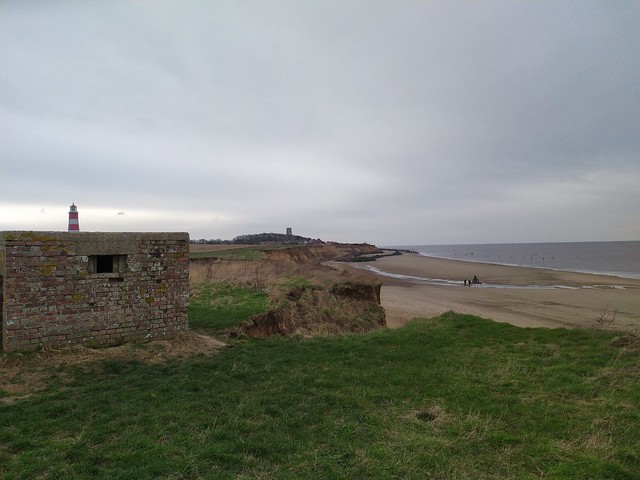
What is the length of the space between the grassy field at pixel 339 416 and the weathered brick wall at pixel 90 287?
40.2 inches

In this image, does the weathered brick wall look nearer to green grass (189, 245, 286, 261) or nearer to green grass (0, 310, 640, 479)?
green grass (0, 310, 640, 479)

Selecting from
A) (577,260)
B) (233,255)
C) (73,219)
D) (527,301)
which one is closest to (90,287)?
(73,219)

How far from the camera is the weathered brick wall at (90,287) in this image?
6801 millimetres

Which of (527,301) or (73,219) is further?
(527,301)

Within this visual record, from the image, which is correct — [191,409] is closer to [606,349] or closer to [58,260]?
[58,260]

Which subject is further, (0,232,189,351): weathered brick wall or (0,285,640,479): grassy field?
(0,232,189,351): weathered brick wall

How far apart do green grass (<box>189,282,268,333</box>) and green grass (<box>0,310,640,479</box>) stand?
2692mm

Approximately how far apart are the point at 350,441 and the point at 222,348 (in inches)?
189

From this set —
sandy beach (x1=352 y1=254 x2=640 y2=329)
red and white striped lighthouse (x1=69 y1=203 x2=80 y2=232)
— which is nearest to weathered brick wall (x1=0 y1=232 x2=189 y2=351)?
red and white striped lighthouse (x1=69 y1=203 x2=80 y2=232)

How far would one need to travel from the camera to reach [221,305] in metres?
12.7

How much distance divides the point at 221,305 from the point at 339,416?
8314 mm

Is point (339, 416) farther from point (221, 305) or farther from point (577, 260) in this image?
point (577, 260)

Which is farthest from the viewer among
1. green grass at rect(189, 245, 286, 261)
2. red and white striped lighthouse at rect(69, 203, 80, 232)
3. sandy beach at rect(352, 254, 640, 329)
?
green grass at rect(189, 245, 286, 261)

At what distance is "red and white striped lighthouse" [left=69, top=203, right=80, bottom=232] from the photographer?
8227 mm
